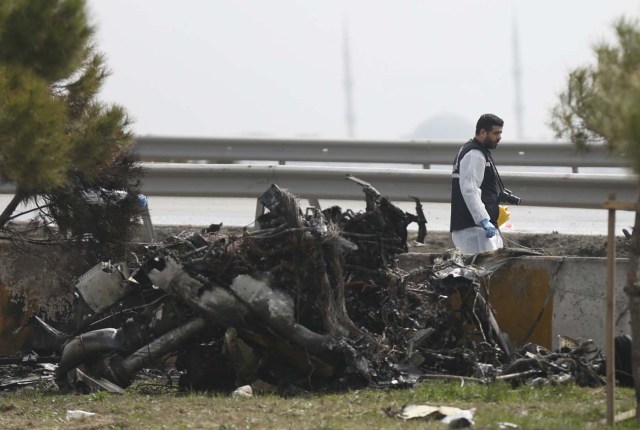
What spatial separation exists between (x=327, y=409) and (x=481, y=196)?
3366 millimetres

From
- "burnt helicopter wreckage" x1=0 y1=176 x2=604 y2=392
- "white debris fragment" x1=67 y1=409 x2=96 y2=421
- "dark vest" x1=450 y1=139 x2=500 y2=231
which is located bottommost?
"white debris fragment" x1=67 y1=409 x2=96 y2=421

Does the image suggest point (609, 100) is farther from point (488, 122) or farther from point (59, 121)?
point (488, 122)

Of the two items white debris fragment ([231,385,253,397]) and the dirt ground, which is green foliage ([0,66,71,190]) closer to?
white debris fragment ([231,385,253,397])

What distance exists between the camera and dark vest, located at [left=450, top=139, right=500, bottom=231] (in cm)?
1013

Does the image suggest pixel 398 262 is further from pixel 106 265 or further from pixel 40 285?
pixel 40 285

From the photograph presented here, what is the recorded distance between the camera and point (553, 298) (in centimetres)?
915

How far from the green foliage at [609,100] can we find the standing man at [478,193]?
217cm

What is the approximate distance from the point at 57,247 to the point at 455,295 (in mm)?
3231

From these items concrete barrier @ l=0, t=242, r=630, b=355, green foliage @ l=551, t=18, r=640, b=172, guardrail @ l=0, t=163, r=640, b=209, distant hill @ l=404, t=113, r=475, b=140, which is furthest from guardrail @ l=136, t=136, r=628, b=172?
distant hill @ l=404, t=113, r=475, b=140

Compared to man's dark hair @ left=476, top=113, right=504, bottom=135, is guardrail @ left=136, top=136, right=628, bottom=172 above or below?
below

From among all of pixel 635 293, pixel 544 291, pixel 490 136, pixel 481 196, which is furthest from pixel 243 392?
pixel 490 136

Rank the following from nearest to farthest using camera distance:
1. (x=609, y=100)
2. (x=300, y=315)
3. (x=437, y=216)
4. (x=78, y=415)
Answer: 1. (x=609, y=100)
2. (x=78, y=415)
3. (x=300, y=315)
4. (x=437, y=216)

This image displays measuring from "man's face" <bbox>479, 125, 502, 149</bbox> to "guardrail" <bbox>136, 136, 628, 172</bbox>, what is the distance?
459 centimetres

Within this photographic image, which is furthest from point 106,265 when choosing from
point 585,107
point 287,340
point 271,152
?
point 271,152
